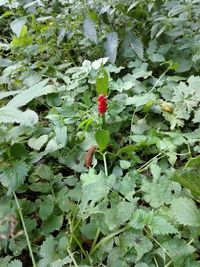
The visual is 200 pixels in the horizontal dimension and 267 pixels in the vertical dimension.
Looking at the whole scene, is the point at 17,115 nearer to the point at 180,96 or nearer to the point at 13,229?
the point at 13,229

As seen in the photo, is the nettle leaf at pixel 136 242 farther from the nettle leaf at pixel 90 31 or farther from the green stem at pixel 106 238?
the nettle leaf at pixel 90 31

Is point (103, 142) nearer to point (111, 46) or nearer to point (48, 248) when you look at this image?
point (48, 248)

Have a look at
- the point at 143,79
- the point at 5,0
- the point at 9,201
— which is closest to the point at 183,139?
the point at 143,79

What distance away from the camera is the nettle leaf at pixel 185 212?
0.88 metres

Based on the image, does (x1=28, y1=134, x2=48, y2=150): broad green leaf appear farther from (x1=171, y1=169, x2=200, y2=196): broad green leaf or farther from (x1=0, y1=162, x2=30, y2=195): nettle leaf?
(x1=171, y1=169, x2=200, y2=196): broad green leaf

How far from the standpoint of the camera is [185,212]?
89 centimetres

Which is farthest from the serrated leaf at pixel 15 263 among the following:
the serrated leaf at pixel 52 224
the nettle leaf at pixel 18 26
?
the nettle leaf at pixel 18 26

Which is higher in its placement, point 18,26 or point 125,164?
point 18,26

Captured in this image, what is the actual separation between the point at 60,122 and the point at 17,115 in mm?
204

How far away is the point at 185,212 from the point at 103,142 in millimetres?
321

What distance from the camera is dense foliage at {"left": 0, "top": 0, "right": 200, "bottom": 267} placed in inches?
36.2

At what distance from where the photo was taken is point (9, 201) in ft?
3.47

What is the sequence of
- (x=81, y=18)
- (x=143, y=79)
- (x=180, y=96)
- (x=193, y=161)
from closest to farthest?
(x=193, y=161) < (x=180, y=96) < (x=143, y=79) < (x=81, y=18)

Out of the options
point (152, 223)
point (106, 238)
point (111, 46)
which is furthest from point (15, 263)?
point (111, 46)
